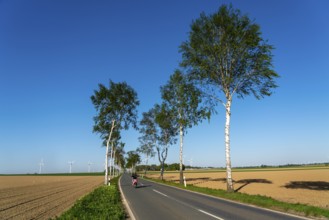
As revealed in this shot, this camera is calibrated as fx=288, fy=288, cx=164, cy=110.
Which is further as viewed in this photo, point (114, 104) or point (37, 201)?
point (114, 104)

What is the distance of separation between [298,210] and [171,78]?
35.9 metres

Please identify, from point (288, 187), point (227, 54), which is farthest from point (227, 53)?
point (288, 187)

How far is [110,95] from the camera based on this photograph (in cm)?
4500

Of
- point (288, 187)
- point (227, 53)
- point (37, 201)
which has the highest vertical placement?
point (227, 53)

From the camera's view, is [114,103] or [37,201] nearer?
[37,201]

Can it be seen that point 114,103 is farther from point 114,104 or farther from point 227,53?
point 227,53

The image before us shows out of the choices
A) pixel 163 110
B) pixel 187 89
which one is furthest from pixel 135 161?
pixel 187 89

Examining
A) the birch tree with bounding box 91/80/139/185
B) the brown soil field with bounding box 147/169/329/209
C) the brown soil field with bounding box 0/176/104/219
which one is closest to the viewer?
the brown soil field with bounding box 0/176/104/219

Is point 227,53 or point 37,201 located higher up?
point 227,53

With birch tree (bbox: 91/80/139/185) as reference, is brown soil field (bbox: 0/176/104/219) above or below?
below

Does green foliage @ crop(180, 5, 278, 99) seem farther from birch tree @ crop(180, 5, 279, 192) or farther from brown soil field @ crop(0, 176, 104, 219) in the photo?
brown soil field @ crop(0, 176, 104, 219)

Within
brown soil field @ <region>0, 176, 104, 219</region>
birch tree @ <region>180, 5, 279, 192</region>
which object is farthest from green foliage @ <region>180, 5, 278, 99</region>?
brown soil field @ <region>0, 176, 104, 219</region>

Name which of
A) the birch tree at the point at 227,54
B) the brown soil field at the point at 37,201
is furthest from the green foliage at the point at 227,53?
the brown soil field at the point at 37,201

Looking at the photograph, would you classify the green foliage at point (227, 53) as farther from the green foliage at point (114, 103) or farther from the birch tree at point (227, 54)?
the green foliage at point (114, 103)
